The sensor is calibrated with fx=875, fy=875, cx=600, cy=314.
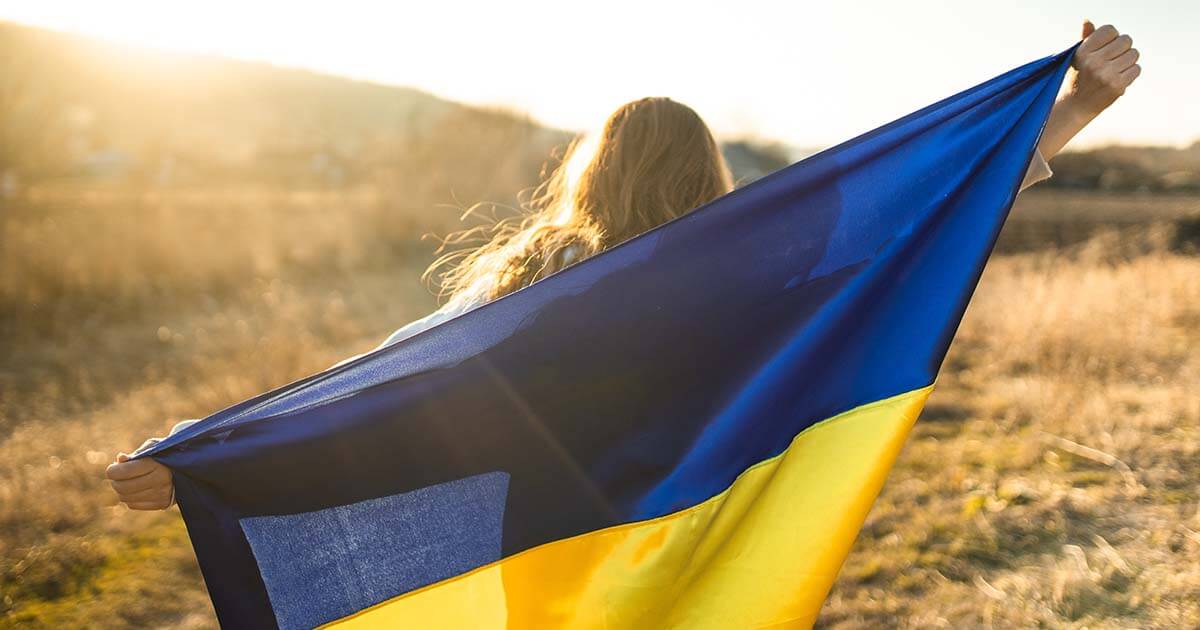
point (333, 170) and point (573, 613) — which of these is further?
point (333, 170)

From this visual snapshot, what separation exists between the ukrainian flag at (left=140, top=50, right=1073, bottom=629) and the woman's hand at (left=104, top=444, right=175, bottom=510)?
0.04 meters

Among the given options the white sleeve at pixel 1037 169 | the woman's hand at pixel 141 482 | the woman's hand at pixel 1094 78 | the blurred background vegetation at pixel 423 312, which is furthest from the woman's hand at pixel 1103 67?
the woman's hand at pixel 141 482

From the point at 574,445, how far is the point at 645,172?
29.1 inches

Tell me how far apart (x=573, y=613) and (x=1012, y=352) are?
5610 millimetres

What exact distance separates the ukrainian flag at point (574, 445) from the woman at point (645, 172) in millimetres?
163

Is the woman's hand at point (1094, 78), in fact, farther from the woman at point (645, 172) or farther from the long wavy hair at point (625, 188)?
the long wavy hair at point (625, 188)

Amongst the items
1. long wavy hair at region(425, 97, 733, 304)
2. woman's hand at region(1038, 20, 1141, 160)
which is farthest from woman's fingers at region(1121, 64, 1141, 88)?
long wavy hair at region(425, 97, 733, 304)

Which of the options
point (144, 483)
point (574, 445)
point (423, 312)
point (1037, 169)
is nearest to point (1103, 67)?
point (1037, 169)

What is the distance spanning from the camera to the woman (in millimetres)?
2289

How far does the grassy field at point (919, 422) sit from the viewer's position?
3.51m

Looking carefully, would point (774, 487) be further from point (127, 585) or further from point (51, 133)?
point (51, 133)

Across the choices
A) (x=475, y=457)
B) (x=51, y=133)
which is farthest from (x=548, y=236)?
(x=51, y=133)

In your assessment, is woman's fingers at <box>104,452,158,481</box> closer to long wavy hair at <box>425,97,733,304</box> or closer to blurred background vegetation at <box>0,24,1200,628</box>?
long wavy hair at <box>425,97,733,304</box>

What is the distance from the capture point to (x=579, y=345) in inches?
84.6
